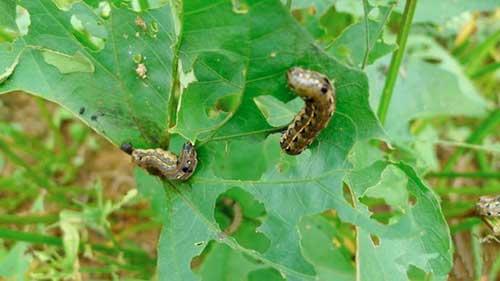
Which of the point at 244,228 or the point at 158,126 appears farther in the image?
the point at 244,228

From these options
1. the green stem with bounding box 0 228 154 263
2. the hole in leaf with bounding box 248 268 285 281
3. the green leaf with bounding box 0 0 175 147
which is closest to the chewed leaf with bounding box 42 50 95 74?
the green leaf with bounding box 0 0 175 147

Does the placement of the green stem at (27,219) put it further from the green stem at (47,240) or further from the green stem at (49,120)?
the green stem at (49,120)

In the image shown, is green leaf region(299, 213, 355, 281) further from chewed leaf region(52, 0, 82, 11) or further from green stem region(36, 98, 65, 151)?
green stem region(36, 98, 65, 151)

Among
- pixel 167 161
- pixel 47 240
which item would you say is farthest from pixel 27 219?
pixel 167 161

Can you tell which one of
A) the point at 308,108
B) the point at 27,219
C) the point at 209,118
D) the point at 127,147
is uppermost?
the point at 308,108

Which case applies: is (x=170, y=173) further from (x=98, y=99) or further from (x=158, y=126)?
(x=98, y=99)

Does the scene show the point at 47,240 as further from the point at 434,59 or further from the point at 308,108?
the point at 434,59

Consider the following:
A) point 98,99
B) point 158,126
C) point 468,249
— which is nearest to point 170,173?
point 158,126
